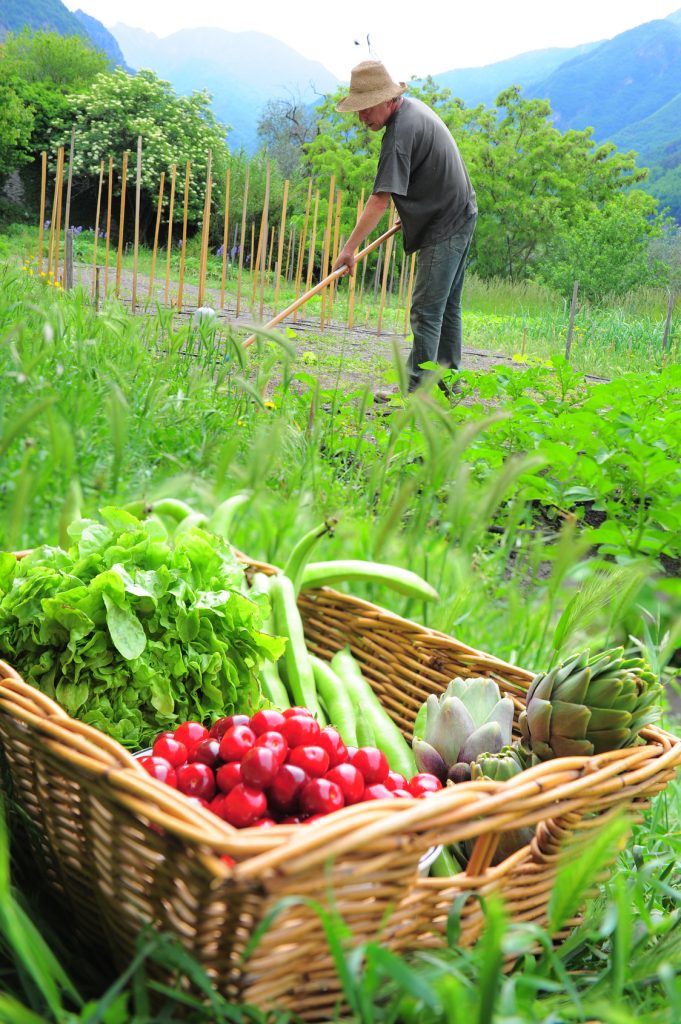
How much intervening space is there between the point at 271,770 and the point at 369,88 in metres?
4.35

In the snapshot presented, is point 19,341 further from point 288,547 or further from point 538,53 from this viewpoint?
point 538,53

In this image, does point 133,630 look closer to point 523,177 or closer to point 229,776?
point 229,776

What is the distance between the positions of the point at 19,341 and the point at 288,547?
87 cm

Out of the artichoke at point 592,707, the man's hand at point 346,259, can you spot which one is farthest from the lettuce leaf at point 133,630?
the man's hand at point 346,259

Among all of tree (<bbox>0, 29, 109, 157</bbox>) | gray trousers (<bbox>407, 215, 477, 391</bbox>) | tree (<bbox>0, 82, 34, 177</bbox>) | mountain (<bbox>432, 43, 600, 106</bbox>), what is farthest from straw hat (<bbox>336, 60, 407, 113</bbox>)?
mountain (<bbox>432, 43, 600, 106</bbox>)

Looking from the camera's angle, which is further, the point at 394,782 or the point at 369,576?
the point at 369,576

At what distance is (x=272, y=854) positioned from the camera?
29.5 inches

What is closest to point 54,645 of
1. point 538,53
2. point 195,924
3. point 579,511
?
point 195,924

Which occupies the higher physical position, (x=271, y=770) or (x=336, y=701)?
(x=271, y=770)

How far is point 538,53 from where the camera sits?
200 m

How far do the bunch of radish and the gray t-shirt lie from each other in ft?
12.9

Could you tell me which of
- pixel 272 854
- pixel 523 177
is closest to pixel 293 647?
pixel 272 854

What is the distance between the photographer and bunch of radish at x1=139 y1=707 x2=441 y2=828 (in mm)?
1059

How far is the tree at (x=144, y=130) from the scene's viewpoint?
22.4m
